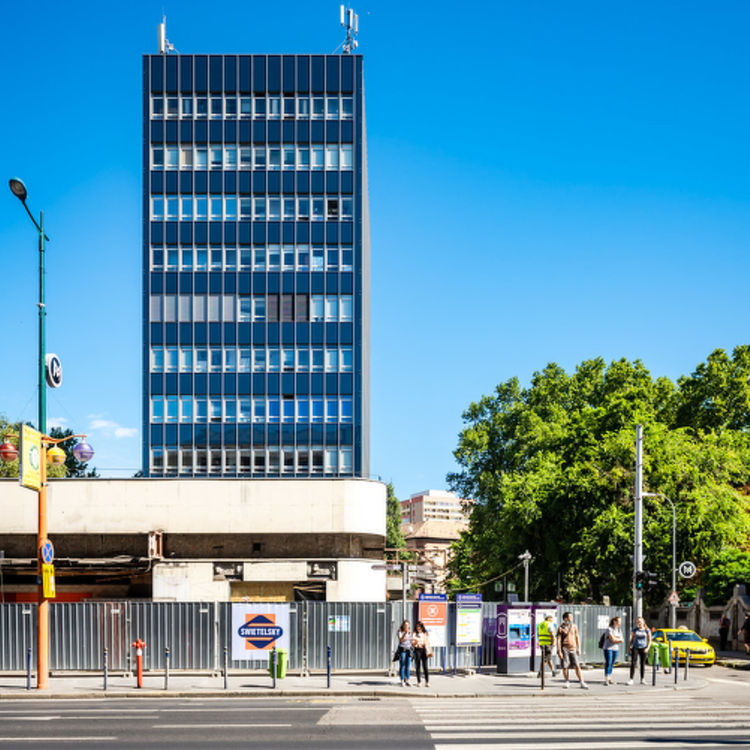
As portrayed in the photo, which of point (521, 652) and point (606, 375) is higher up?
point (606, 375)

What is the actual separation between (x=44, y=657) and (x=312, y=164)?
190ft

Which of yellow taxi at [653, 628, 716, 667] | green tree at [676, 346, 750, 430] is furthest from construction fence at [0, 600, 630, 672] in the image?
green tree at [676, 346, 750, 430]

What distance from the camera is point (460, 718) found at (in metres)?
16.9

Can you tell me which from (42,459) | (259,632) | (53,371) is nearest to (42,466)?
(42,459)

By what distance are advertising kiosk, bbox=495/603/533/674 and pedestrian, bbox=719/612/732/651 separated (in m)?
20.6

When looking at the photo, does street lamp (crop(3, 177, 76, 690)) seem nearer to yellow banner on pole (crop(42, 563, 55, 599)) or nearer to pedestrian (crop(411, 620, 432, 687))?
yellow banner on pole (crop(42, 563, 55, 599))

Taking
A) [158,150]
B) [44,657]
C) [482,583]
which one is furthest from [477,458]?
[44,657]

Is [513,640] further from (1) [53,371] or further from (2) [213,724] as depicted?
(1) [53,371]

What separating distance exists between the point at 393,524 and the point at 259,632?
84.8 metres

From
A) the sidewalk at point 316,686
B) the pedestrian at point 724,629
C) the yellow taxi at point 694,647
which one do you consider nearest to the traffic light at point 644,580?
the sidewalk at point 316,686

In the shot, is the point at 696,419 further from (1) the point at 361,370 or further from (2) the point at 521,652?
(2) the point at 521,652

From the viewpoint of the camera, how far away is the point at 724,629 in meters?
42.8

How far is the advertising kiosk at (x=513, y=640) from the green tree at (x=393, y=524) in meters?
75.0

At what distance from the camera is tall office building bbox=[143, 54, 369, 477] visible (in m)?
73.5
